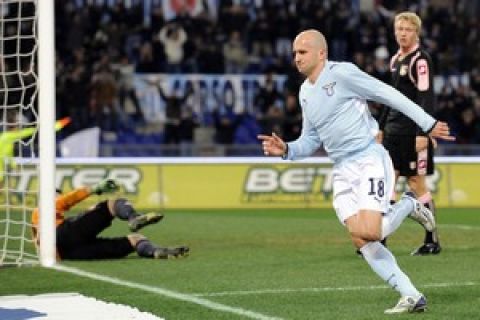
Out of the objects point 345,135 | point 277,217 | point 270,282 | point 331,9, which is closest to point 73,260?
point 270,282

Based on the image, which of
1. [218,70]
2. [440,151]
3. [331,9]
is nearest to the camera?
[440,151]

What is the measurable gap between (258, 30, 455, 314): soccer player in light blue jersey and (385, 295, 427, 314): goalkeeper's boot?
94 mm

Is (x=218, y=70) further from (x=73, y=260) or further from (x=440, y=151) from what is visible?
(x=73, y=260)

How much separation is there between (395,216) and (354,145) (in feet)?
1.74

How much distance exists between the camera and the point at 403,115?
11.6 m

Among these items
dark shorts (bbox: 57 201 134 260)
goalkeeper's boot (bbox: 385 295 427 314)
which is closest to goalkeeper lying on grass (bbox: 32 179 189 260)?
dark shorts (bbox: 57 201 134 260)

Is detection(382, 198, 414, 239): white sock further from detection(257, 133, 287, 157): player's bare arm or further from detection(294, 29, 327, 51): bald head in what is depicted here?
detection(294, 29, 327, 51): bald head

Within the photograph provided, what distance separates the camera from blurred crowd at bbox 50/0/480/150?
23.2 metres

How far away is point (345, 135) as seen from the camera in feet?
25.9

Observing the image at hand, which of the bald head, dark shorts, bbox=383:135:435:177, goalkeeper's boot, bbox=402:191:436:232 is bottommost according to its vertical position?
goalkeeper's boot, bbox=402:191:436:232

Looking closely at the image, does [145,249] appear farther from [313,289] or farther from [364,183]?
[364,183]

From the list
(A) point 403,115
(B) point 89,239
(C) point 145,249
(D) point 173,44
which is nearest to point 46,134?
(B) point 89,239

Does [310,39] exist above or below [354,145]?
above

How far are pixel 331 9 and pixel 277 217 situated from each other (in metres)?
10.5
